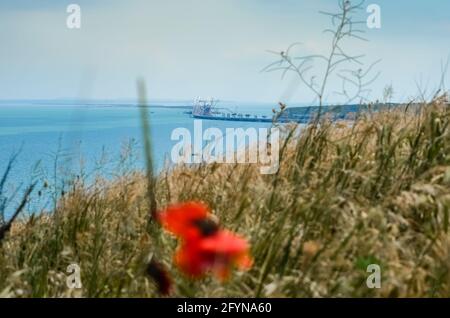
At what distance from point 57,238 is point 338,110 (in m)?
2.21

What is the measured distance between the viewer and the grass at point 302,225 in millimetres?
2785

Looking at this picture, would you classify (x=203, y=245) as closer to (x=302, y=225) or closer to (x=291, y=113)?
(x=302, y=225)

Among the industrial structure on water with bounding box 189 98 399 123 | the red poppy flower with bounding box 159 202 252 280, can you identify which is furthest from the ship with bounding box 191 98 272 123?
the red poppy flower with bounding box 159 202 252 280

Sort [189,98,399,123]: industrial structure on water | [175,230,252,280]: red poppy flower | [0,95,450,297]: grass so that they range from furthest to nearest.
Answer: [189,98,399,123]: industrial structure on water → [0,95,450,297]: grass → [175,230,252,280]: red poppy flower

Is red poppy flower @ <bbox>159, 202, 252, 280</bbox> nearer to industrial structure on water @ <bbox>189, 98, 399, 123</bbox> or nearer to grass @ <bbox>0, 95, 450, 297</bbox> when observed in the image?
grass @ <bbox>0, 95, 450, 297</bbox>

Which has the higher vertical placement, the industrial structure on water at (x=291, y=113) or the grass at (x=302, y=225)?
the industrial structure on water at (x=291, y=113)

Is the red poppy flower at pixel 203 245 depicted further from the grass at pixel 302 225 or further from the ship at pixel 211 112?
the ship at pixel 211 112

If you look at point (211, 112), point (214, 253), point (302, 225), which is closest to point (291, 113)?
point (211, 112)

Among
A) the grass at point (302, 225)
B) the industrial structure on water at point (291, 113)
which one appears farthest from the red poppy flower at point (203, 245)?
the industrial structure on water at point (291, 113)

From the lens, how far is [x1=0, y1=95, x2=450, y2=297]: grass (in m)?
2.79

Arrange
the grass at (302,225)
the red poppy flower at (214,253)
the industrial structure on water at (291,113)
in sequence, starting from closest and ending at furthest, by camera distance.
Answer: the red poppy flower at (214,253)
the grass at (302,225)
the industrial structure on water at (291,113)

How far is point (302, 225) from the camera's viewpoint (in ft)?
10.3

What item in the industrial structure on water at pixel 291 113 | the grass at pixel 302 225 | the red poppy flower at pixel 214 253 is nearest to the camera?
the red poppy flower at pixel 214 253
